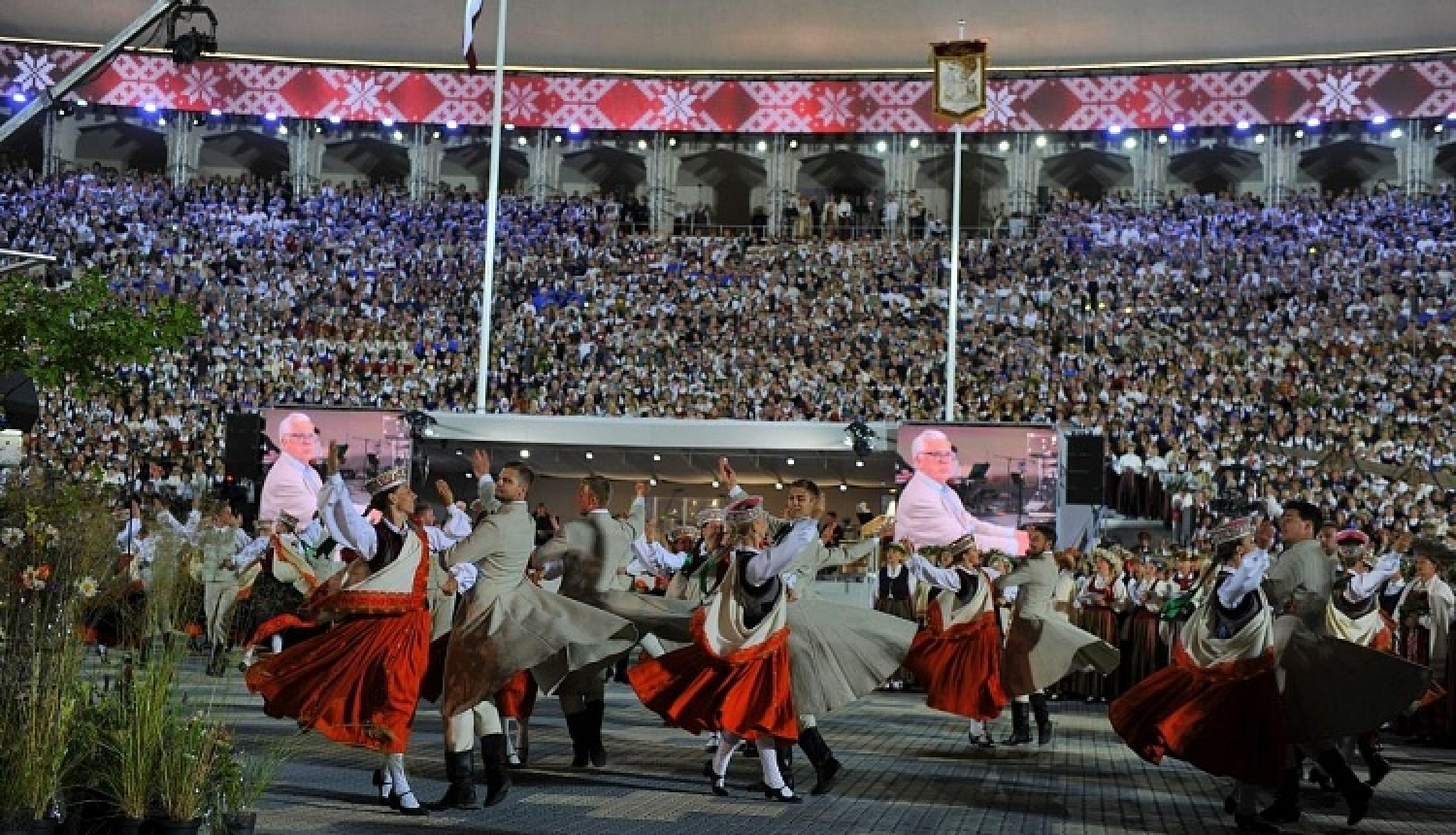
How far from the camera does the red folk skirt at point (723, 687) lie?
999 cm

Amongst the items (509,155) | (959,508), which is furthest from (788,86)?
(959,508)

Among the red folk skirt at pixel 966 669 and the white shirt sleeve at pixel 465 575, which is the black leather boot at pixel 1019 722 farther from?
the white shirt sleeve at pixel 465 575

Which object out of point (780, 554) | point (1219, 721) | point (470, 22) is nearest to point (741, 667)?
point (780, 554)

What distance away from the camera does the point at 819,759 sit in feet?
34.7

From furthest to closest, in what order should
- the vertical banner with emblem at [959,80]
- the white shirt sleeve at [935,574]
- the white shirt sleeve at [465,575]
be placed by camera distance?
the vertical banner with emblem at [959,80]
the white shirt sleeve at [935,574]
the white shirt sleeve at [465,575]

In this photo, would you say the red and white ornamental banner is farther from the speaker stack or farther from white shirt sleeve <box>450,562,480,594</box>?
white shirt sleeve <box>450,562,480,594</box>

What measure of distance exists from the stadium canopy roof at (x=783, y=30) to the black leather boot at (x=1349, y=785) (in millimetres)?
37027

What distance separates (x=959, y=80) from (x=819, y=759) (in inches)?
745

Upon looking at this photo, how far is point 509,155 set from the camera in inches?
1966

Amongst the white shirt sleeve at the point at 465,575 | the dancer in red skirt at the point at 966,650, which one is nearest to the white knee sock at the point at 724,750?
the white shirt sleeve at the point at 465,575

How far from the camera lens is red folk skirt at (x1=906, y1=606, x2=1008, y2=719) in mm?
13555

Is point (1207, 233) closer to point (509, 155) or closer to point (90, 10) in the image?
point (509, 155)

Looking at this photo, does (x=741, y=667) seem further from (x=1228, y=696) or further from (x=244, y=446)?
(x=244, y=446)

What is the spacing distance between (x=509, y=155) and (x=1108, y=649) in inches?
1506
